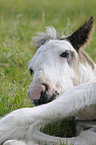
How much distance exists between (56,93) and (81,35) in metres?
1.15

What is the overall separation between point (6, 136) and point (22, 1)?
45.4 ft

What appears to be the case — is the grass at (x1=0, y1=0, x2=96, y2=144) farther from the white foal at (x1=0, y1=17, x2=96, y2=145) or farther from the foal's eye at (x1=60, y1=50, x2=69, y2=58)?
the foal's eye at (x1=60, y1=50, x2=69, y2=58)

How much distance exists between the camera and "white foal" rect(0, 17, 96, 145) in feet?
6.98

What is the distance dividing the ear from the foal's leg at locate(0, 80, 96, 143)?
50.6 inches

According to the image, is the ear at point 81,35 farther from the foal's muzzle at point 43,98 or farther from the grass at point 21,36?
the foal's muzzle at point 43,98

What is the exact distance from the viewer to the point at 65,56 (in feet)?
10.5

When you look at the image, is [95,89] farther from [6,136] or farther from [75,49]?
[75,49]

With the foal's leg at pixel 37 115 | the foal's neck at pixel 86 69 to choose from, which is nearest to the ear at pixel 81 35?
the foal's neck at pixel 86 69

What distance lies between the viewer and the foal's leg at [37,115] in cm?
210

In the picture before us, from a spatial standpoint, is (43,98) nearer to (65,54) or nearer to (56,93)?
Result: (56,93)

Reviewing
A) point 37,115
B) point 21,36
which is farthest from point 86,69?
point 21,36

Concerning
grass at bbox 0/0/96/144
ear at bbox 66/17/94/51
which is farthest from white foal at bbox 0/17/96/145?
grass at bbox 0/0/96/144

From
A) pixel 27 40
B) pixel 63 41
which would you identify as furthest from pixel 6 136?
pixel 27 40

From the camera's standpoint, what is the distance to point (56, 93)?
2750mm
